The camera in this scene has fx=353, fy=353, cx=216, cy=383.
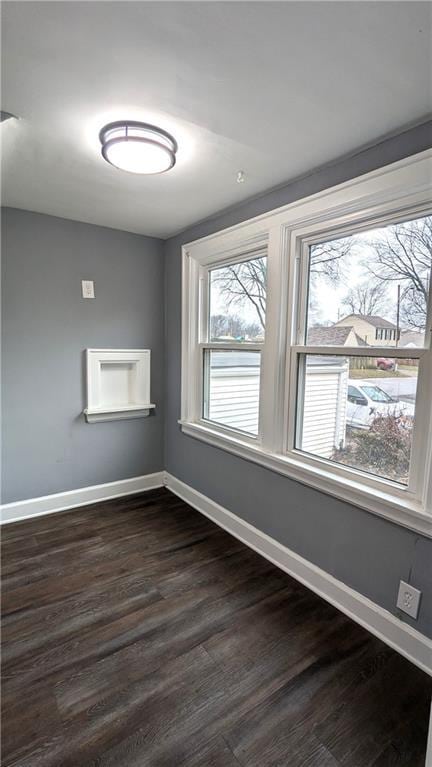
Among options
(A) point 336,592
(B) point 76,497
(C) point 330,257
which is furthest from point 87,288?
(A) point 336,592

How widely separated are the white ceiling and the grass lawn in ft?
3.47

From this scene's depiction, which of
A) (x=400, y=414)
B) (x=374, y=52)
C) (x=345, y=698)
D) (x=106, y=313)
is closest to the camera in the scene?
(x=374, y=52)

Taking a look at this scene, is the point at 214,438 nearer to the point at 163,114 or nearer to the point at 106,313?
the point at 106,313

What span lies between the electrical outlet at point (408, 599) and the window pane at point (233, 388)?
1.21m

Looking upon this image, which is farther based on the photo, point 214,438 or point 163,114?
point 214,438

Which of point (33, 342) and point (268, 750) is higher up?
point (33, 342)

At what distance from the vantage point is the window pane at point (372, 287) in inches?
62.4

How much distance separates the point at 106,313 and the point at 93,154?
1.41 meters

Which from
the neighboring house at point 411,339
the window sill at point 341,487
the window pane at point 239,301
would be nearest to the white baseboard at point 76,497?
the window sill at point 341,487

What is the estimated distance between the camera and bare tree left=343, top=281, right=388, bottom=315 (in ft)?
5.65

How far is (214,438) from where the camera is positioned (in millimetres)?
2756

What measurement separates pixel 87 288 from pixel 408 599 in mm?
2929

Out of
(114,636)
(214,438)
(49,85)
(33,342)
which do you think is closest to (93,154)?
(49,85)

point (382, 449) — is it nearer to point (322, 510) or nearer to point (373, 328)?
point (322, 510)
